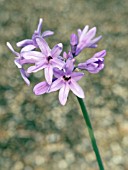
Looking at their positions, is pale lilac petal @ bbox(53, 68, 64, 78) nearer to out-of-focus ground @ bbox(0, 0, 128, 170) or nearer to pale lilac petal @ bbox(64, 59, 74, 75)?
pale lilac petal @ bbox(64, 59, 74, 75)

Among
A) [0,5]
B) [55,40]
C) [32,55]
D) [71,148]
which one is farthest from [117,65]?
[32,55]

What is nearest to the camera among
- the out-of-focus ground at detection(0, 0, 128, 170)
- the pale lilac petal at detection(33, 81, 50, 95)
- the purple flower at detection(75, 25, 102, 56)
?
the pale lilac petal at detection(33, 81, 50, 95)

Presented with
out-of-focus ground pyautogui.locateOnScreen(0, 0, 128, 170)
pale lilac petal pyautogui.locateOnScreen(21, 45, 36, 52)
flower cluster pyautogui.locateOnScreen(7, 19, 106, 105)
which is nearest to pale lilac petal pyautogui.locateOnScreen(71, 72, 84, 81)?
flower cluster pyautogui.locateOnScreen(7, 19, 106, 105)

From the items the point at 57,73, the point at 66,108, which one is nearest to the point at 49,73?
the point at 57,73

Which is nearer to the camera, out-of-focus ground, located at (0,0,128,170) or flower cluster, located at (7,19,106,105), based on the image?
flower cluster, located at (7,19,106,105)

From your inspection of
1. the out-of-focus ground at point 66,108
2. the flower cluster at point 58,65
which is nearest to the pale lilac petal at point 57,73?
the flower cluster at point 58,65

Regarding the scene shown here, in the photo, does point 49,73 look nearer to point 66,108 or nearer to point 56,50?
point 56,50

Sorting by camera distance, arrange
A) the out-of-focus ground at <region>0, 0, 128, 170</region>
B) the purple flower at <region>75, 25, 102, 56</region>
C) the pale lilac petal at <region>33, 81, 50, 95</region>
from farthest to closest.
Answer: the out-of-focus ground at <region>0, 0, 128, 170</region> < the purple flower at <region>75, 25, 102, 56</region> < the pale lilac petal at <region>33, 81, 50, 95</region>
